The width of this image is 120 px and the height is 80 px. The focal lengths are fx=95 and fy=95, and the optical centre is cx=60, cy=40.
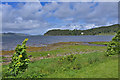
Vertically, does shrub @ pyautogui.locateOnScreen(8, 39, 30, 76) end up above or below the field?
above

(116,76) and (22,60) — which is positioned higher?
(22,60)

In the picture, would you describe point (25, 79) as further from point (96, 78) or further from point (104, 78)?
point (104, 78)

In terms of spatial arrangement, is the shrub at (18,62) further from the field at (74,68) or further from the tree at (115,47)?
the tree at (115,47)

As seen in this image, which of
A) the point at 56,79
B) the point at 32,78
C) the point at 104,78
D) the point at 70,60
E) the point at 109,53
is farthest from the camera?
the point at 109,53

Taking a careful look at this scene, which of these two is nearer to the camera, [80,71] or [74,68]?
[80,71]

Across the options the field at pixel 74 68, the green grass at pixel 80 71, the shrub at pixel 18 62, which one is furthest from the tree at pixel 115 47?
the shrub at pixel 18 62

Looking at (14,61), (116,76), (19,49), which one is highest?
(19,49)

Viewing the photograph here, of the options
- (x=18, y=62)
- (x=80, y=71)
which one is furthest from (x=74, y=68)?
(x=18, y=62)

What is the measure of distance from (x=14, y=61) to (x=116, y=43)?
16.8 m

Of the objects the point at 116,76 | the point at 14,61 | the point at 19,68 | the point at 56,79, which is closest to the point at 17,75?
the point at 19,68

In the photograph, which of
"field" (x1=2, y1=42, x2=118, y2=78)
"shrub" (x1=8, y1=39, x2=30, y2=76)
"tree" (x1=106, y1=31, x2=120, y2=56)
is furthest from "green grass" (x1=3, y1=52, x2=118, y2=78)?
"tree" (x1=106, y1=31, x2=120, y2=56)

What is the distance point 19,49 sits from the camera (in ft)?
31.6

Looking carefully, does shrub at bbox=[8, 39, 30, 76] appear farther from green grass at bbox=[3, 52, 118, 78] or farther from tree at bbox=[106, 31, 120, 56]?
tree at bbox=[106, 31, 120, 56]

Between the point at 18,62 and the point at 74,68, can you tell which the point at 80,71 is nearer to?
the point at 74,68
